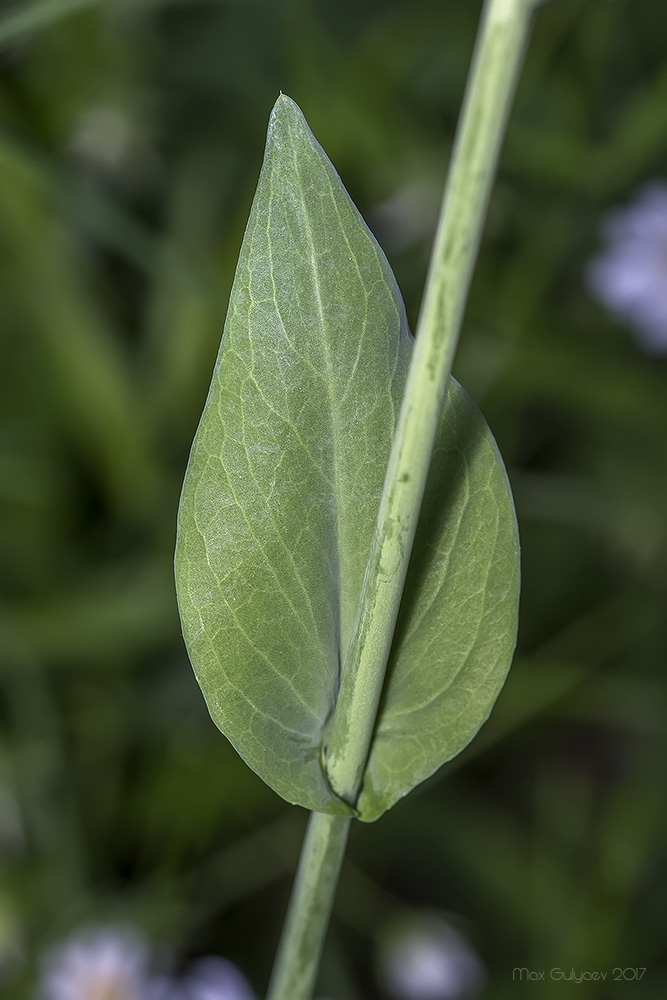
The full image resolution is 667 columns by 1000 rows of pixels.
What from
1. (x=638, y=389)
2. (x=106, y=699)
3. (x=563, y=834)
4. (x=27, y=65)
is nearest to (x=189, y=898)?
(x=106, y=699)

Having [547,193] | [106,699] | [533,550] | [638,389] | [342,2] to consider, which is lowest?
[106,699]

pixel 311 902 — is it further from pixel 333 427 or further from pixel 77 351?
pixel 77 351

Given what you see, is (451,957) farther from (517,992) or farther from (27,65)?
(27,65)

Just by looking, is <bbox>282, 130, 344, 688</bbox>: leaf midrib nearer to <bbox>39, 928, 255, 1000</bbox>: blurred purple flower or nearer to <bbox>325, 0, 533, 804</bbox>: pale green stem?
<bbox>325, 0, 533, 804</bbox>: pale green stem

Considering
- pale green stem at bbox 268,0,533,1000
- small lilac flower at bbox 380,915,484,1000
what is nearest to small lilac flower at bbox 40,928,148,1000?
small lilac flower at bbox 380,915,484,1000

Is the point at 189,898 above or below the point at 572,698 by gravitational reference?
below

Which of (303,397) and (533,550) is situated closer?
(303,397)

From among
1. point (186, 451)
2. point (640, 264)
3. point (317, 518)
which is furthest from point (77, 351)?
point (317, 518)
